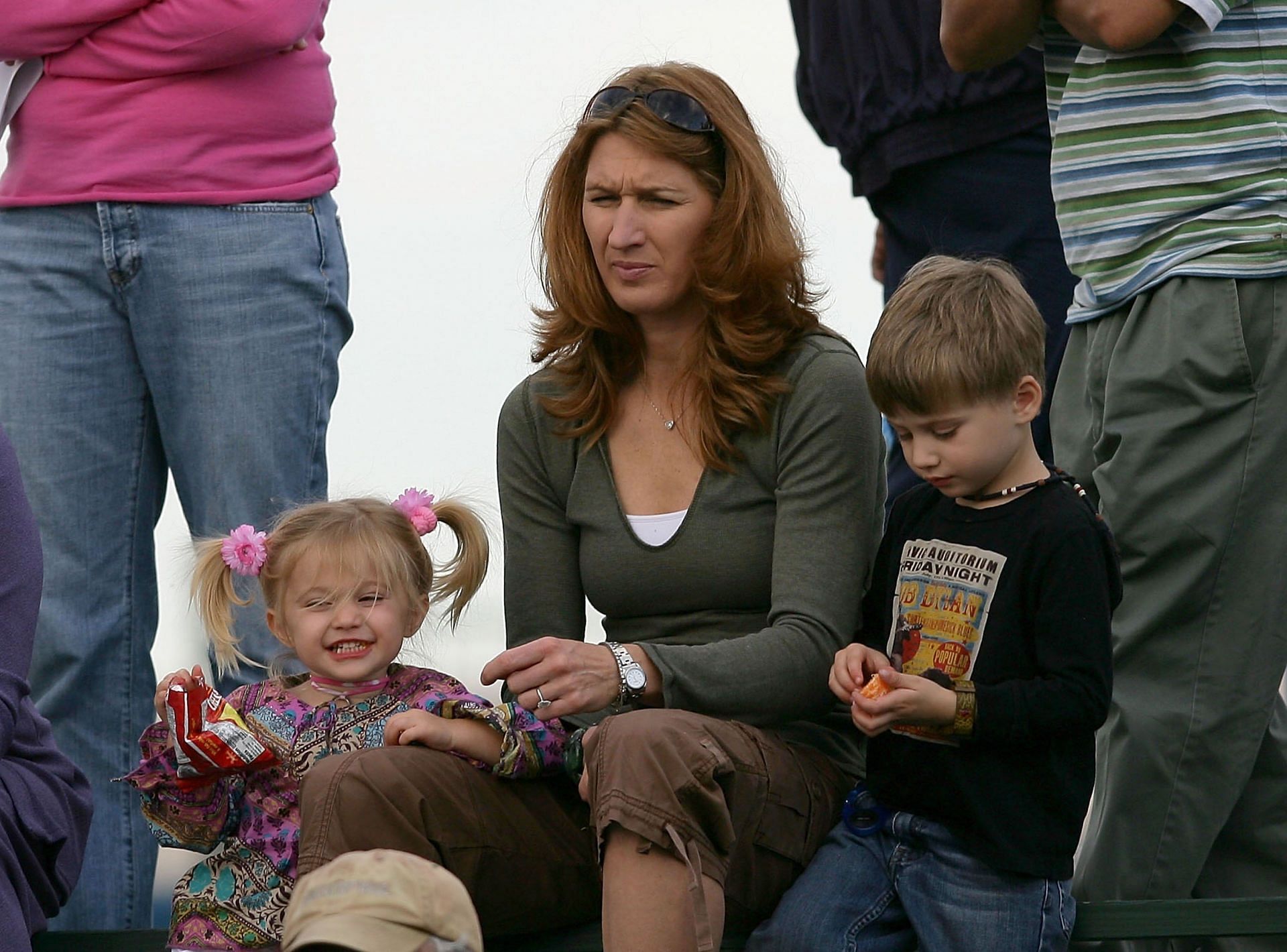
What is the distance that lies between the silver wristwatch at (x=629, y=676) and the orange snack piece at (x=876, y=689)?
0.30 metres

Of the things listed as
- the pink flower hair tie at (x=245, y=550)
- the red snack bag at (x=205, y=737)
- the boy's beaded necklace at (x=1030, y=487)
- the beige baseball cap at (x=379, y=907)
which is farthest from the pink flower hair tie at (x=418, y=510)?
the beige baseball cap at (x=379, y=907)

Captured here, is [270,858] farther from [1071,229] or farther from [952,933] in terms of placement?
[1071,229]

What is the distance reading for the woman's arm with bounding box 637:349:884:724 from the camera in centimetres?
238

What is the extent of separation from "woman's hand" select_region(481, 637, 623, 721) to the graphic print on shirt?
0.38m

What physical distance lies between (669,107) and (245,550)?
34.2 inches

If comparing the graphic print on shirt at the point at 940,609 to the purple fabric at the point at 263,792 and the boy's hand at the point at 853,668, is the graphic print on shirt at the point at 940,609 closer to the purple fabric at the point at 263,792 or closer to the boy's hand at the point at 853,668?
the boy's hand at the point at 853,668

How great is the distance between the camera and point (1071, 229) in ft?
8.18

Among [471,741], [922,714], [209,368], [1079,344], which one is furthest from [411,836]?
[1079,344]

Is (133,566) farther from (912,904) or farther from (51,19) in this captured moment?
(912,904)

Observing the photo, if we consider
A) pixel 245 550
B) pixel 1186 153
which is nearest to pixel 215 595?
pixel 245 550

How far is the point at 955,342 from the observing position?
89.4 inches

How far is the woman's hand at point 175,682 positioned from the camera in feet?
7.73

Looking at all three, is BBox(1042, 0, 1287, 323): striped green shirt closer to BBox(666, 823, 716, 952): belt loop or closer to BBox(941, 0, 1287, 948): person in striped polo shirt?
BBox(941, 0, 1287, 948): person in striped polo shirt

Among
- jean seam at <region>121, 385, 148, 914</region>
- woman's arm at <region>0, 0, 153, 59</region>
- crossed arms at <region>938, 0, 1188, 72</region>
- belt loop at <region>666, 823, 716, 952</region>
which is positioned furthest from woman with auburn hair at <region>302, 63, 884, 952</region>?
woman's arm at <region>0, 0, 153, 59</region>
